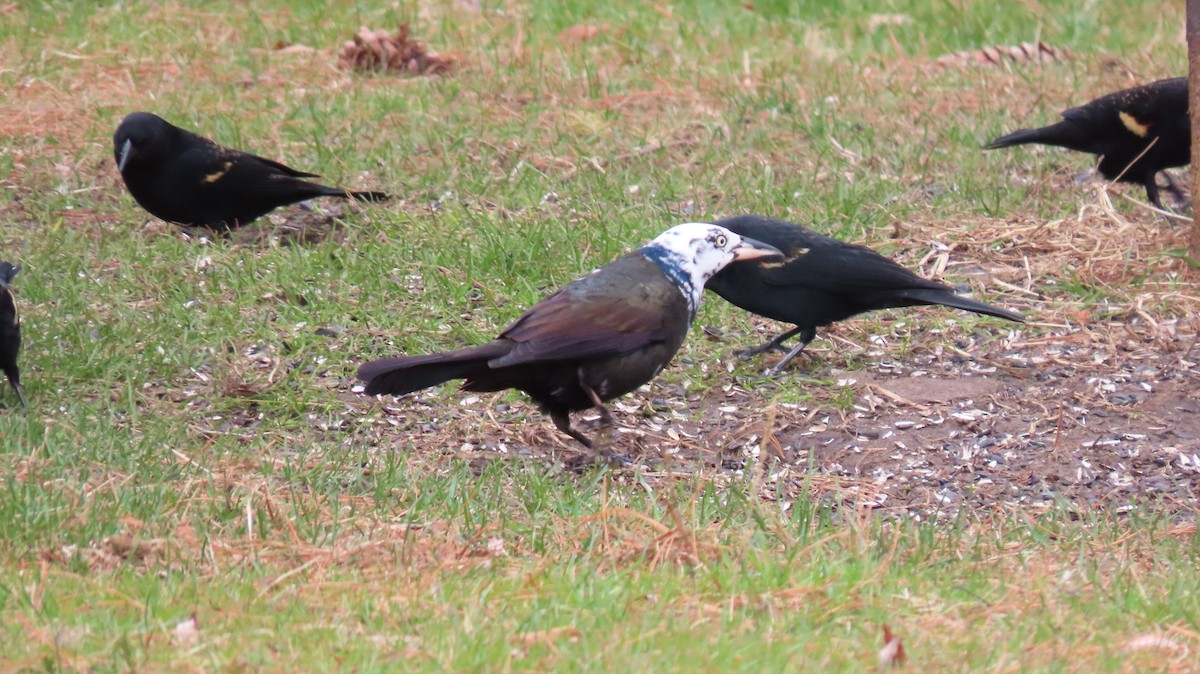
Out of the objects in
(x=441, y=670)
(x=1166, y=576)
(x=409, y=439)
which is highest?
(x=441, y=670)

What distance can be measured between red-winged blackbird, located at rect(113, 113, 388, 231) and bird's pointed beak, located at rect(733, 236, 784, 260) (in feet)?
7.28

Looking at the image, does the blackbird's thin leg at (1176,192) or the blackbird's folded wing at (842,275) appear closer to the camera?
the blackbird's folded wing at (842,275)

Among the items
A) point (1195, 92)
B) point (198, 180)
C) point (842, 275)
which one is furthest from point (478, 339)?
point (1195, 92)

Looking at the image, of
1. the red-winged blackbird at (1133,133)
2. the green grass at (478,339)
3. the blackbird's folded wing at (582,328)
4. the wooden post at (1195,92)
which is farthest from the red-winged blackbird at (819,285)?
the red-winged blackbird at (1133,133)

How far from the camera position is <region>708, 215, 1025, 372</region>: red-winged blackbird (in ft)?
18.2

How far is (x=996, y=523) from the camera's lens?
14.4 ft

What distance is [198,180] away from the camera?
264 inches

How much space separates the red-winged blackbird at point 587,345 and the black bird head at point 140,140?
2704mm

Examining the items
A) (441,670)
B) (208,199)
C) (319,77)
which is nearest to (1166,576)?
(441,670)

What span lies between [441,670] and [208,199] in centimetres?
426

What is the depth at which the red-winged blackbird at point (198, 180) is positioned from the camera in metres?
6.70

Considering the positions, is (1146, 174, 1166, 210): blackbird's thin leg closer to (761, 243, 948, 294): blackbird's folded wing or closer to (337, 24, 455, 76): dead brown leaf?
(761, 243, 948, 294): blackbird's folded wing

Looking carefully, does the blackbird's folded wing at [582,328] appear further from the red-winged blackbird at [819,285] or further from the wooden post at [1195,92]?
the wooden post at [1195,92]

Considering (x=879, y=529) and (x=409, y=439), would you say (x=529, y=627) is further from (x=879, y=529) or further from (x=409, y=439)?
(x=409, y=439)
